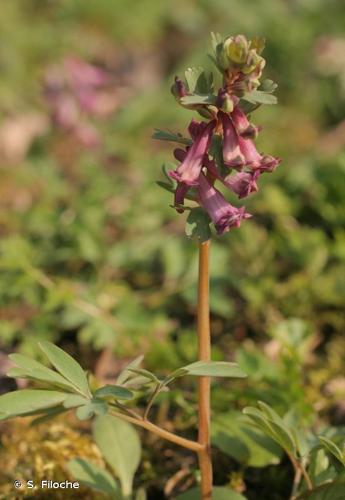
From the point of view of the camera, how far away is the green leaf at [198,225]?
1.83 metres

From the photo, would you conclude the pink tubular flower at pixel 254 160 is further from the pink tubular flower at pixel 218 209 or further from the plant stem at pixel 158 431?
the plant stem at pixel 158 431

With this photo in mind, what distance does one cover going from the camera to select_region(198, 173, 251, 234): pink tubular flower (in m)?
1.83

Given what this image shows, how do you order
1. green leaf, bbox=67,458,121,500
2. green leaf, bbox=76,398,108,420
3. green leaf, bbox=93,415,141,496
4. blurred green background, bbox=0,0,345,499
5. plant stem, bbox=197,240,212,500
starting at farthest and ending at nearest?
blurred green background, bbox=0,0,345,499 < green leaf, bbox=93,415,141,496 < green leaf, bbox=67,458,121,500 < plant stem, bbox=197,240,212,500 < green leaf, bbox=76,398,108,420

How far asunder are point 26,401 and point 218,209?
680 millimetres

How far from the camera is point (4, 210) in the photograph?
426 cm

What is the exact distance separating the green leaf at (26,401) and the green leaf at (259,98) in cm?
87

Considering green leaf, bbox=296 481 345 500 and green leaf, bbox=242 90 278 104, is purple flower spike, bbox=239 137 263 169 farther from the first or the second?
green leaf, bbox=296 481 345 500

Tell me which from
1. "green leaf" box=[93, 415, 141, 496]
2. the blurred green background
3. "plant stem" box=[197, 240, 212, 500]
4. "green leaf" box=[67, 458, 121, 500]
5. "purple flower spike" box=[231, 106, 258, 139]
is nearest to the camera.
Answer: "purple flower spike" box=[231, 106, 258, 139]

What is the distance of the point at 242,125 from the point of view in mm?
1786

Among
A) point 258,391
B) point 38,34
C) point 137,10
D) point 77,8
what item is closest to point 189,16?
point 137,10

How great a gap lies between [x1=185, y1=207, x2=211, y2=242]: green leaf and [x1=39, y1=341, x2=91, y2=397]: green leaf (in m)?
0.45

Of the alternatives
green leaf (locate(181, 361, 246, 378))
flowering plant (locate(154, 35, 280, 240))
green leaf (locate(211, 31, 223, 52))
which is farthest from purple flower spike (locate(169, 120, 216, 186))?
green leaf (locate(181, 361, 246, 378))

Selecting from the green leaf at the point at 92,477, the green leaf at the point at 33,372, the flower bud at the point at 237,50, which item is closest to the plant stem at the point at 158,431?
the green leaf at the point at 33,372

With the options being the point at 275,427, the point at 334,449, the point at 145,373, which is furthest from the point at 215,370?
the point at 334,449
